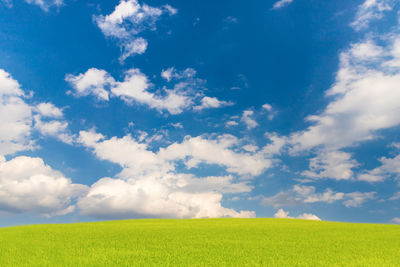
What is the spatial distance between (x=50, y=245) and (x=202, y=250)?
10600 millimetres

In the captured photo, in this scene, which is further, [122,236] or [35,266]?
[122,236]

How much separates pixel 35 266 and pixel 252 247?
12169 millimetres

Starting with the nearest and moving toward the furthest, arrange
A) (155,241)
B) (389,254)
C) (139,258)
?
(139,258)
(389,254)
(155,241)

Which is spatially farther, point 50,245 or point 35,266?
point 50,245

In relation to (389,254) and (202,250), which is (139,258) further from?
(389,254)

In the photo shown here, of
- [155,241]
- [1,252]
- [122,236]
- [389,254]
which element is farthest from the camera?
[122,236]

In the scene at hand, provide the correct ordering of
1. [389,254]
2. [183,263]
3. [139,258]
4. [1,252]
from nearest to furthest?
[183,263], [139,258], [389,254], [1,252]

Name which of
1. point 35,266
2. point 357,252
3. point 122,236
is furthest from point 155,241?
point 357,252

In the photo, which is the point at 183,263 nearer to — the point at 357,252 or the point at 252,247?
the point at 252,247

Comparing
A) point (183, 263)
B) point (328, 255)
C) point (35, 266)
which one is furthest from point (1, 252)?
point (328, 255)

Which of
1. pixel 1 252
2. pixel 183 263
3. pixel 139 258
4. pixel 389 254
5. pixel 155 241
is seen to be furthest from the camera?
pixel 155 241

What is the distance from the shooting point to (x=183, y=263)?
15078mm

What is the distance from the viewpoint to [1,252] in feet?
64.5

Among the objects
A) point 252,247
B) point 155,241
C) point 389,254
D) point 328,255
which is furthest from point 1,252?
point 389,254
